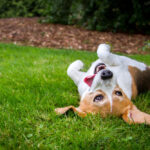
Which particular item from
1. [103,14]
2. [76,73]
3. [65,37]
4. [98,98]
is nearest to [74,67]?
[76,73]

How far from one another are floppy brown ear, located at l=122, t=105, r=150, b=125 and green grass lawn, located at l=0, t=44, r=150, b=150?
8cm

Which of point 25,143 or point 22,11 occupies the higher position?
point 22,11

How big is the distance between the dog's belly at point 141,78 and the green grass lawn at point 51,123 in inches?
5.3

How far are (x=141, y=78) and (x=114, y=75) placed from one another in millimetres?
929

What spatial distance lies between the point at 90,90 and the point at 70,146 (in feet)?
2.45

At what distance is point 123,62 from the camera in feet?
11.0

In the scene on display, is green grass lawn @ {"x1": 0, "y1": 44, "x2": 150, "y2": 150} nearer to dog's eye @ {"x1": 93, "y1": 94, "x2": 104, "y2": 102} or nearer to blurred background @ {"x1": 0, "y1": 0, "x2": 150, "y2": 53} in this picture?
dog's eye @ {"x1": 93, "y1": 94, "x2": 104, "y2": 102}

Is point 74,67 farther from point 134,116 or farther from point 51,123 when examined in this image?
point 134,116

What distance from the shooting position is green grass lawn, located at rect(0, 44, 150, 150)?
216 centimetres

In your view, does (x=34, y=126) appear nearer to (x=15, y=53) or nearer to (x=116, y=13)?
(x=15, y=53)

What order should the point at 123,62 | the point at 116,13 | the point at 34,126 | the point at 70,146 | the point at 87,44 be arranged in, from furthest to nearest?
the point at 116,13 < the point at 87,44 < the point at 123,62 < the point at 34,126 < the point at 70,146

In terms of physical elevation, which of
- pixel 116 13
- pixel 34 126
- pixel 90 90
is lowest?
pixel 34 126

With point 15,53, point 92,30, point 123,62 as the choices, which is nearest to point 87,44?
point 92,30

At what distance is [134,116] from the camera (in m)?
2.37
